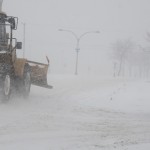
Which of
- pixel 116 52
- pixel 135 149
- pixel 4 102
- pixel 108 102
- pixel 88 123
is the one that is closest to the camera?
pixel 135 149

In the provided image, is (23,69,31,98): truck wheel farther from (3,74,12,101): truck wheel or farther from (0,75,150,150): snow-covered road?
(3,74,12,101): truck wheel

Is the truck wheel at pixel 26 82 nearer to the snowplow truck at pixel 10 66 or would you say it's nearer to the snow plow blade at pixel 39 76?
the snowplow truck at pixel 10 66

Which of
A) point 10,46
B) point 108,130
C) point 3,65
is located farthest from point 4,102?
point 108,130

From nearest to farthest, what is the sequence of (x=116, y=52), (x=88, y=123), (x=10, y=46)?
(x=88, y=123), (x=10, y=46), (x=116, y=52)

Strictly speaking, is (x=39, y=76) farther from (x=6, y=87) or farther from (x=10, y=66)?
(x=6, y=87)

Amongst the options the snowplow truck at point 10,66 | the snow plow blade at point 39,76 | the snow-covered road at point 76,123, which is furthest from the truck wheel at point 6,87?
the snow plow blade at point 39,76

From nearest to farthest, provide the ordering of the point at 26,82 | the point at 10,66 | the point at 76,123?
the point at 76,123 < the point at 10,66 < the point at 26,82

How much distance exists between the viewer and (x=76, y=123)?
32.7ft

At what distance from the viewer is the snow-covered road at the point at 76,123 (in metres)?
7.61

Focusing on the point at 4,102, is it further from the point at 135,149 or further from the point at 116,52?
the point at 116,52

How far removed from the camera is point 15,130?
8.64 m

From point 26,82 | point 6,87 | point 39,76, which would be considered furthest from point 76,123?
point 39,76

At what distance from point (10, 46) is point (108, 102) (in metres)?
3.84

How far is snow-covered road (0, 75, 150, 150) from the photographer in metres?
7.61
